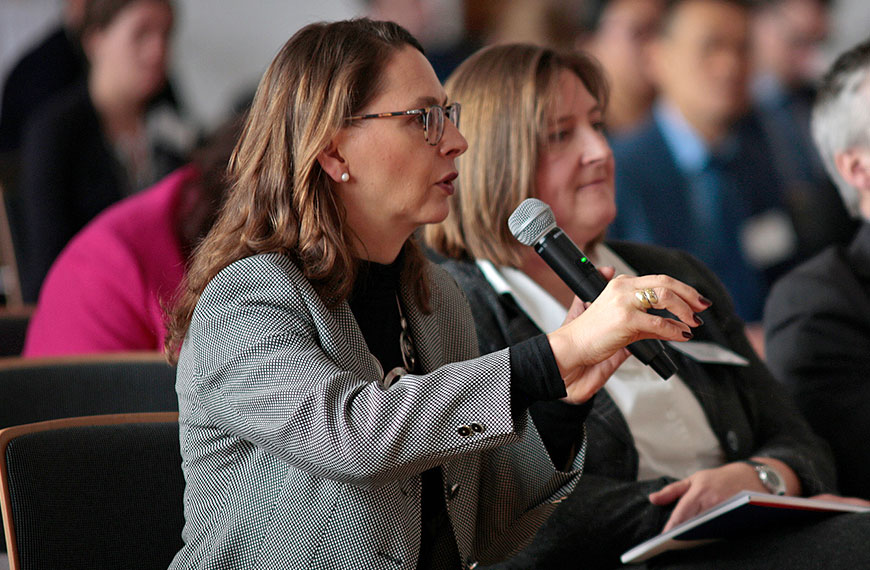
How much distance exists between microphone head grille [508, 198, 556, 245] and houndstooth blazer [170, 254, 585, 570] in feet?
0.61

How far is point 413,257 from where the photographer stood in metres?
1.37

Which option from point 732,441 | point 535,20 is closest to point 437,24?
point 535,20

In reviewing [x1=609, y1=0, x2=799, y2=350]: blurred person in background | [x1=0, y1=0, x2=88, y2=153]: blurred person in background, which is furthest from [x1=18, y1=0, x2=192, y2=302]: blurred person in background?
[x1=609, y1=0, x2=799, y2=350]: blurred person in background

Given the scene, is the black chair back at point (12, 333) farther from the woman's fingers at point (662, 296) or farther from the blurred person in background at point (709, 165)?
the blurred person in background at point (709, 165)

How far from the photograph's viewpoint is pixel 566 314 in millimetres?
1557

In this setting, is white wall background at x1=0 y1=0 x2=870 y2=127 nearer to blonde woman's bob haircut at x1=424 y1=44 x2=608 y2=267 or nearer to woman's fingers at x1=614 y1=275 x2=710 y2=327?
blonde woman's bob haircut at x1=424 y1=44 x2=608 y2=267

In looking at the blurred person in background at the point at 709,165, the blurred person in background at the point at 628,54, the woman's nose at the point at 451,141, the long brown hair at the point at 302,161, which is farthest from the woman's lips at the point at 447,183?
the blurred person in background at the point at 628,54

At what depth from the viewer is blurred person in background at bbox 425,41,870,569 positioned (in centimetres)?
154

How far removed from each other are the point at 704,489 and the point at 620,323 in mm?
621

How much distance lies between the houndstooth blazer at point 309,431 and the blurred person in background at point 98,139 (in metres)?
2.32

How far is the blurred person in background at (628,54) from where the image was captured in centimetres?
485

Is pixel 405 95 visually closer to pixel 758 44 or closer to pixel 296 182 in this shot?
pixel 296 182

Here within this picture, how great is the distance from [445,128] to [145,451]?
1.99ft

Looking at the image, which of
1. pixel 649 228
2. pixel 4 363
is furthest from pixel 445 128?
pixel 649 228
